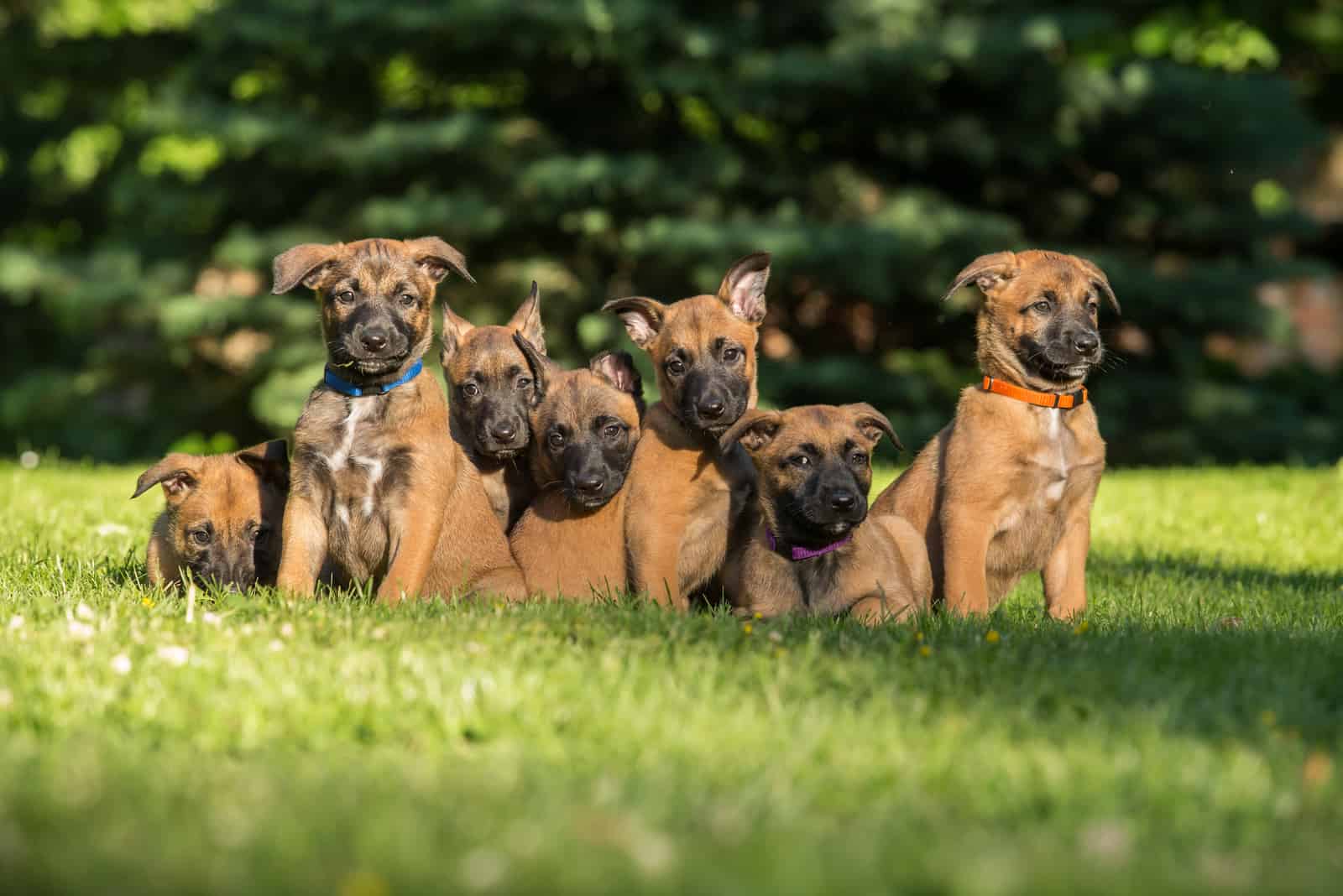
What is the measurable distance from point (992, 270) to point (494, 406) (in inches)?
104

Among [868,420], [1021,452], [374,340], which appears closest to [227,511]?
[374,340]

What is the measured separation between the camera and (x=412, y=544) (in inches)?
264

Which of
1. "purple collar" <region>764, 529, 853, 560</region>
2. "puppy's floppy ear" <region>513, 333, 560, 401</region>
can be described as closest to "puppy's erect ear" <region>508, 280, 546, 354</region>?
"puppy's floppy ear" <region>513, 333, 560, 401</region>

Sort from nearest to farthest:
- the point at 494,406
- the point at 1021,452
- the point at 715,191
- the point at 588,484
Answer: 1. the point at 1021,452
2. the point at 588,484
3. the point at 494,406
4. the point at 715,191

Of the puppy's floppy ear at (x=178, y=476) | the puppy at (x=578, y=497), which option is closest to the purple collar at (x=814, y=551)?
the puppy at (x=578, y=497)

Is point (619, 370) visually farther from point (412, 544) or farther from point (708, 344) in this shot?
point (412, 544)

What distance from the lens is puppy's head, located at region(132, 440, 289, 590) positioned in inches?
287

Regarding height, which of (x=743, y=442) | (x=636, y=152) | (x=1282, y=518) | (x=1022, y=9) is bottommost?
(x=1282, y=518)

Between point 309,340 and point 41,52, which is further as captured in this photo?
point 41,52

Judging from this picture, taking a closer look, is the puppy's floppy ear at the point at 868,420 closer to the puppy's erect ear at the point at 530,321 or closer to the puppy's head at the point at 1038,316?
the puppy's head at the point at 1038,316

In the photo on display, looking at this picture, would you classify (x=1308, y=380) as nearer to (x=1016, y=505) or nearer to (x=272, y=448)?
(x=1016, y=505)

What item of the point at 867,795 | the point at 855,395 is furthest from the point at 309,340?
A: the point at 867,795

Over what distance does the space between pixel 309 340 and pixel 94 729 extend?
12475mm

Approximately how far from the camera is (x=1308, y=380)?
19.6m
